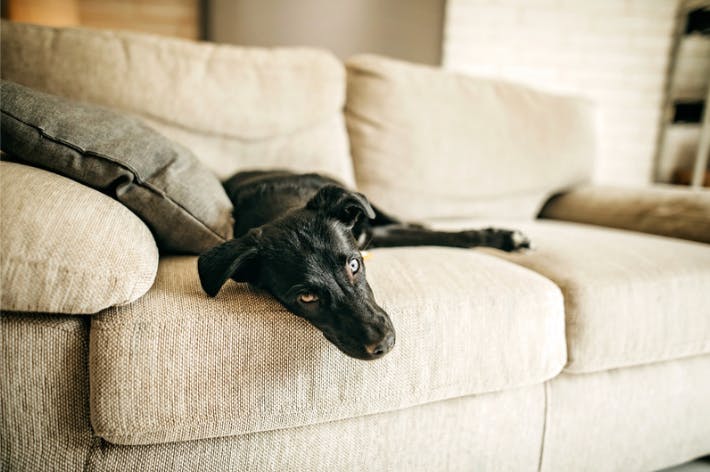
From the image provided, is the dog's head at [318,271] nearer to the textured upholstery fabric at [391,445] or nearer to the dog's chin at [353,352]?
the dog's chin at [353,352]

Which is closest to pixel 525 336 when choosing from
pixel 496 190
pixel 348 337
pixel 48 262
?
pixel 348 337

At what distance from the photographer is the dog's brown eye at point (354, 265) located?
0.88 m

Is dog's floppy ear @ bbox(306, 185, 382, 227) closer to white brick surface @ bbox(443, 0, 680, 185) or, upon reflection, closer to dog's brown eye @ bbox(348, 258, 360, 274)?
dog's brown eye @ bbox(348, 258, 360, 274)

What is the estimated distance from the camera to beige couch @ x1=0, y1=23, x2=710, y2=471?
708 millimetres

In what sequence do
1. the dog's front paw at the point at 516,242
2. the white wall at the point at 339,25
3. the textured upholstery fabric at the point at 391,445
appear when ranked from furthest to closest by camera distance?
the white wall at the point at 339,25 → the dog's front paw at the point at 516,242 → the textured upholstery fabric at the point at 391,445

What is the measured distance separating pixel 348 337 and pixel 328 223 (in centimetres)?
31

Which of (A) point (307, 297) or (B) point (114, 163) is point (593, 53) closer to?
(A) point (307, 297)

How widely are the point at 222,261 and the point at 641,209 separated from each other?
5.58 ft

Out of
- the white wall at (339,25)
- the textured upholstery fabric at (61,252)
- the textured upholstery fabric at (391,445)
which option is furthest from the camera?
the white wall at (339,25)

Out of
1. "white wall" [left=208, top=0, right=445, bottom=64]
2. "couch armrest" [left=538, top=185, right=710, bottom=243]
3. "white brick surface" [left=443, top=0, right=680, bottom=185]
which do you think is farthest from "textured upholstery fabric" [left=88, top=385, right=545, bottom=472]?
"white brick surface" [left=443, top=0, right=680, bottom=185]

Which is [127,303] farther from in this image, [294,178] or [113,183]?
[294,178]

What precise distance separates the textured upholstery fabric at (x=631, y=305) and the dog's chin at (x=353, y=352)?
57cm

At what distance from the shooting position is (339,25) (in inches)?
115

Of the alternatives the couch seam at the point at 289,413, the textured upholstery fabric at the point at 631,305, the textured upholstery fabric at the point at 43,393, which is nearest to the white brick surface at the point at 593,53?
the textured upholstery fabric at the point at 631,305
